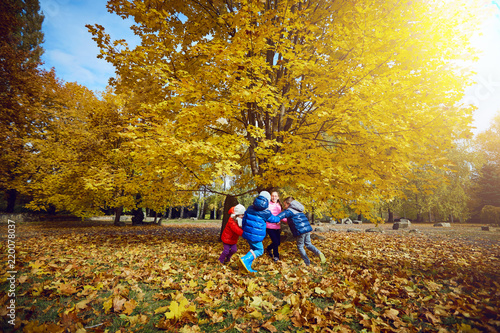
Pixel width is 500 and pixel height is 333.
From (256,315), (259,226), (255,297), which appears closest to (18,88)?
(259,226)

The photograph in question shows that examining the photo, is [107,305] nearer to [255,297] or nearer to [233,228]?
[255,297]

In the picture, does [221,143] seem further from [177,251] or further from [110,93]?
[110,93]

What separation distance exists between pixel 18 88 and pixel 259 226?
1866 cm

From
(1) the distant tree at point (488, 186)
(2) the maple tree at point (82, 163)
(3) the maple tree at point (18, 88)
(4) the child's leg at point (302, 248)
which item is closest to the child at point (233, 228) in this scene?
(4) the child's leg at point (302, 248)

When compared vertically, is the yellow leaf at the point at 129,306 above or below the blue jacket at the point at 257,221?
below

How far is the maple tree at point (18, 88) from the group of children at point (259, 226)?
15.5 meters

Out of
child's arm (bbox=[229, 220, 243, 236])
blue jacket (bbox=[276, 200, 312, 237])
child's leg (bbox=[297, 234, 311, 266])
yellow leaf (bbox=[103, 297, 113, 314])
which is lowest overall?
yellow leaf (bbox=[103, 297, 113, 314])

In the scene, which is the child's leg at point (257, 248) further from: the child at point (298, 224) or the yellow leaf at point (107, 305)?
the yellow leaf at point (107, 305)

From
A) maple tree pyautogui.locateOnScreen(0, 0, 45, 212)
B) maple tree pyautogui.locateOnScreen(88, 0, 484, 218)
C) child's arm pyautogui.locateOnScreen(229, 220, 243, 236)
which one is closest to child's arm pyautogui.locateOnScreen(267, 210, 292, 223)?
child's arm pyautogui.locateOnScreen(229, 220, 243, 236)

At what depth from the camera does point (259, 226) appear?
4.19 metres

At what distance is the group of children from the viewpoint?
4148 mm

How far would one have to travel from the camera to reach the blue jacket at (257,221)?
414 centimetres

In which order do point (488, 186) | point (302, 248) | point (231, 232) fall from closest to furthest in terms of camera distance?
point (231, 232)
point (302, 248)
point (488, 186)

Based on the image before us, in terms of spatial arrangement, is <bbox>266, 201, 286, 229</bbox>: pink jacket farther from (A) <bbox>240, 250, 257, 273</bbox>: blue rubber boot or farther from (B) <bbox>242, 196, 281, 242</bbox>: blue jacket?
(A) <bbox>240, 250, 257, 273</bbox>: blue rubber boot
